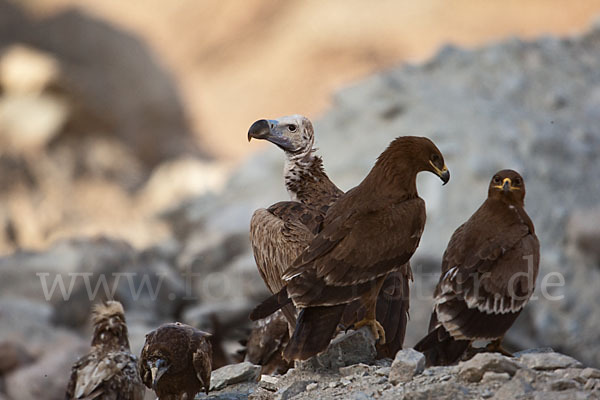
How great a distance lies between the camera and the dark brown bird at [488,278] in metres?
5.28

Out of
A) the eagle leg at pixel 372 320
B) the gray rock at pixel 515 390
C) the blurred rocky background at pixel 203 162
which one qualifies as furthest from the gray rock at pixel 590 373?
the blurred rocky background at pixel 203 162

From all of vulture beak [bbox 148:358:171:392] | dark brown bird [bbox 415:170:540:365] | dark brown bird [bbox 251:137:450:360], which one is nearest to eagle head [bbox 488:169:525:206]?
dark brown bird [bbox 415:170:540:365]

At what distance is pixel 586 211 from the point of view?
12.6m

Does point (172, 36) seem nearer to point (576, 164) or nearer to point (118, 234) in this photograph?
point (118, 234)

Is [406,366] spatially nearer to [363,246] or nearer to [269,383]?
[363,246]

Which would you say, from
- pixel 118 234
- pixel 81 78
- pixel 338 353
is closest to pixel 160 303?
pixel 118 234

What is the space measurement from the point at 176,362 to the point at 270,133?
67.7 inches

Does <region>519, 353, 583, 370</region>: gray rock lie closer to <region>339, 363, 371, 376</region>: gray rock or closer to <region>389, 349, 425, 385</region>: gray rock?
<region>389, 349, 425, 385</region>: gray rock

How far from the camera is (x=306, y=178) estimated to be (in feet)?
21.5

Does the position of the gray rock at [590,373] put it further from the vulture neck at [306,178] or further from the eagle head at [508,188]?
the vulture neck at [306,178]

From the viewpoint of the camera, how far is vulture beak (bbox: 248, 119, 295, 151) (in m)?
6.35

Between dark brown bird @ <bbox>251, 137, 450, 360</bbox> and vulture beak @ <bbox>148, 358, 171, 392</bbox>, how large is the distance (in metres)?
0.71

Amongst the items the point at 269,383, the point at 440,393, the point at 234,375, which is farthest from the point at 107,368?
the point at 440,393

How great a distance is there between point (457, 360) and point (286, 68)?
24917mm
